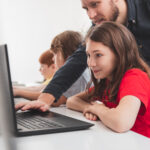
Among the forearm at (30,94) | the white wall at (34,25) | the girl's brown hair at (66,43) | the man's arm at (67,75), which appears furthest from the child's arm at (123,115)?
the white wall at (34,25)

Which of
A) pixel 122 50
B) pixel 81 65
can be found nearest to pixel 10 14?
pixel 81 65

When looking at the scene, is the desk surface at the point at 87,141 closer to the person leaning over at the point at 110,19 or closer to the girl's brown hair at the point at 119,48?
the girl's brown hair at the point at 119,48

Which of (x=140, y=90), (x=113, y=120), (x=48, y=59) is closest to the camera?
(x=113, y=120)

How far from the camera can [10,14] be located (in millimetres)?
4242

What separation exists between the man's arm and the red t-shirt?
363 millimetres

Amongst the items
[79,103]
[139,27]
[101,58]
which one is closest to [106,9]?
[139,27]

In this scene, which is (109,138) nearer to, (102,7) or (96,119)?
(96,119)

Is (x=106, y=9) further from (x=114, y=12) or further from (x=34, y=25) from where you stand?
(x=34, y=25)

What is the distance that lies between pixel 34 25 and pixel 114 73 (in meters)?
3.55

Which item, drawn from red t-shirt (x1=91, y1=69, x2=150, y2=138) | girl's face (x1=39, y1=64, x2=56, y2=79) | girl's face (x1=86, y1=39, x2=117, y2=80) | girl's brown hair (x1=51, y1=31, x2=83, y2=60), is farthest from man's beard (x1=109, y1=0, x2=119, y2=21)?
girl's face (x1=39, y1=64, x2=56, y2=79)

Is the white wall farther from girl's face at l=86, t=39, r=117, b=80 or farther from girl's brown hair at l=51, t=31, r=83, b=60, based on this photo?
girl's face at l=86, t=39, r=117, b=80

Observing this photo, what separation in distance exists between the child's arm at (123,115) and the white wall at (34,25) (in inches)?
138

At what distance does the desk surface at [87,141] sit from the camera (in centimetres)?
53

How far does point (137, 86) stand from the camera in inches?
33.9
